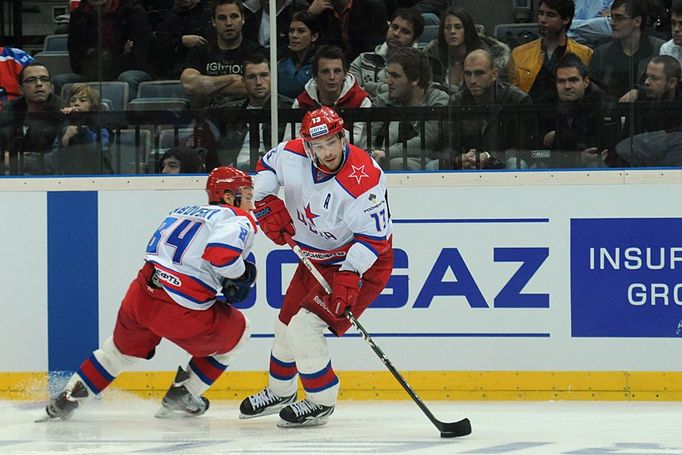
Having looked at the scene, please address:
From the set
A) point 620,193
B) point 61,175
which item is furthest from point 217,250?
point 620,193

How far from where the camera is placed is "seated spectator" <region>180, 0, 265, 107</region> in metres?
5.86

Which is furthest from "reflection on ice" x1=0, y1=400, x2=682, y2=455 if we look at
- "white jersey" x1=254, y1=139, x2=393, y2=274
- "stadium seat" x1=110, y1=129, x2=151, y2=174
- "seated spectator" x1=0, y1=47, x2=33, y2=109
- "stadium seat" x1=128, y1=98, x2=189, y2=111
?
"seated spectator" x1=0, y1=47, x2=33, y2=109

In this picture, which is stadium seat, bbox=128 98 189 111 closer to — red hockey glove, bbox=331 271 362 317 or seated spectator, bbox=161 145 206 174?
seated spectator, bbox=161 145 206 174

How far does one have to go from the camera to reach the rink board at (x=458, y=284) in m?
5.55

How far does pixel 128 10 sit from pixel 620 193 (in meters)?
2.26

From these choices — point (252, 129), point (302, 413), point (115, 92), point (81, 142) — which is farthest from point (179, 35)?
point (302, 413)

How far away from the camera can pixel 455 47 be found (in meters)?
5.71

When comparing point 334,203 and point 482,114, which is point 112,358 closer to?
point 334,203

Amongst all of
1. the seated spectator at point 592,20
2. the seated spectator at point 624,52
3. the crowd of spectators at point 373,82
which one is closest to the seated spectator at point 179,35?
the crowd of spectators at point 373,82

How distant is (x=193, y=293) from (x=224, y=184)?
0.41m

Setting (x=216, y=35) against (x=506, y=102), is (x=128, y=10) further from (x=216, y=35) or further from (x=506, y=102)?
(x=506, y=102)

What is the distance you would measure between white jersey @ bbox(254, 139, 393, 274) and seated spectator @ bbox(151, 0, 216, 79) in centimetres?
92

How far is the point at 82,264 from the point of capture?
579 cm

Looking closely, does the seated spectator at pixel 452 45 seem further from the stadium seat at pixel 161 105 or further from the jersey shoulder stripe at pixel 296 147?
the stadium seat at pixel 161 105
